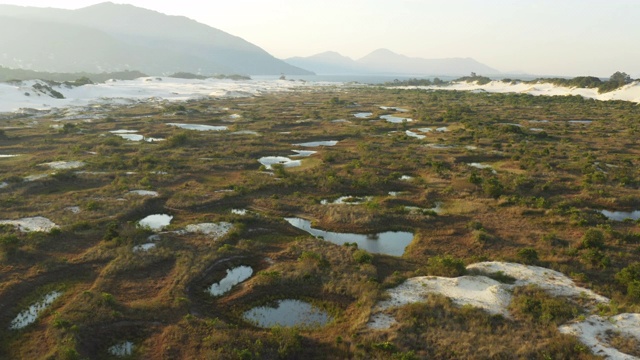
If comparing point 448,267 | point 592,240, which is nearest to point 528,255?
point 592,240

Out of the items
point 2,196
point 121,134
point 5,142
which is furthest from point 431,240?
point 5,142

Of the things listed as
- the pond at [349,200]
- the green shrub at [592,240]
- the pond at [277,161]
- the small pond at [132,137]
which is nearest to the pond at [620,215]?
the green shrub at [592,240]

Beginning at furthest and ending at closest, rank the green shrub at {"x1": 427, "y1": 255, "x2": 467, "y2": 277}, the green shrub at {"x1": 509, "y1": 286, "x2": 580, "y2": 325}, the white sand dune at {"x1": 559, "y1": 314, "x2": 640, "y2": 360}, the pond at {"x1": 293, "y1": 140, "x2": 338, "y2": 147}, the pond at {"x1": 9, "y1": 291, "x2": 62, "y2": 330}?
the pond at {"x1": 293, "y1": 140, "x2": 338, "y2": 147} < the green shrub at {"x1": 427, "y1": 255, "x2": 467, "y2": 277} < the green shrub at {"x1": 509, "y1": 286, "x2": 580, "y2": 325} < the pond at {"x1": 9, "y1": 291, "x2": 62, "y2": 330} < the white sand dune at {"x1": 559, "y1": 314, "x2": 640, "y2": 360}

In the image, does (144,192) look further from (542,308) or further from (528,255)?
(542,308)

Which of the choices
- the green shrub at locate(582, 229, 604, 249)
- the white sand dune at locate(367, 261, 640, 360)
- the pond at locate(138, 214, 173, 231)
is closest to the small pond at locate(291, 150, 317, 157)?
the pond at locate(138, 214, 173, 231)

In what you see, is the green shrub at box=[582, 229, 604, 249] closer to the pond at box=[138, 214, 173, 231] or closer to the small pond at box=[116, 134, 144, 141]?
the pond at box=[138, 214, 173, 231]

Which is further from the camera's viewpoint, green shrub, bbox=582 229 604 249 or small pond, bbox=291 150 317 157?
small pond, bbox=291 150 317 157
